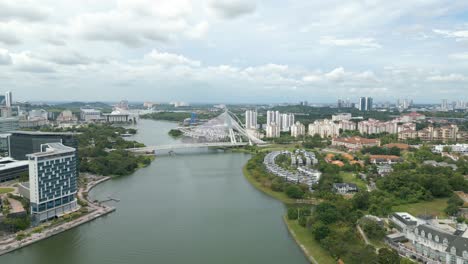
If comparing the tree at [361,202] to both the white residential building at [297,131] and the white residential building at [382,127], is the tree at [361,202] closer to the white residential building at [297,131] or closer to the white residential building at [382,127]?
the white residential building at [297,131]

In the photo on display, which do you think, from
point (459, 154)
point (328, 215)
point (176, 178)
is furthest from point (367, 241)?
point (459, 154)

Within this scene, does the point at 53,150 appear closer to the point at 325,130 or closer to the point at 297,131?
the point at 297,131

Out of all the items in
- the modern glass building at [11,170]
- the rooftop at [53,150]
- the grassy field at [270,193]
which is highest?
the rooftop at [53,150]

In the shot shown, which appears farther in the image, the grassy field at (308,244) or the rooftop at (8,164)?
the rooftop at (8,164)

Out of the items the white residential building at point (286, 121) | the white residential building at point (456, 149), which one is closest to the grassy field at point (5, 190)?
the white residential building at point (456, 149)

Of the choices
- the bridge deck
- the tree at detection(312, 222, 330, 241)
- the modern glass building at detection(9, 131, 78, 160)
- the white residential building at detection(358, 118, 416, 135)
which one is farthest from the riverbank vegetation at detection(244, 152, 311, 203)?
the white residential building at detection(358, 118, 416, 135)

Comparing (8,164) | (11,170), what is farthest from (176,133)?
(11,170)

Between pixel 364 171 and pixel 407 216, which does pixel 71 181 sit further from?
pixel 364 171
